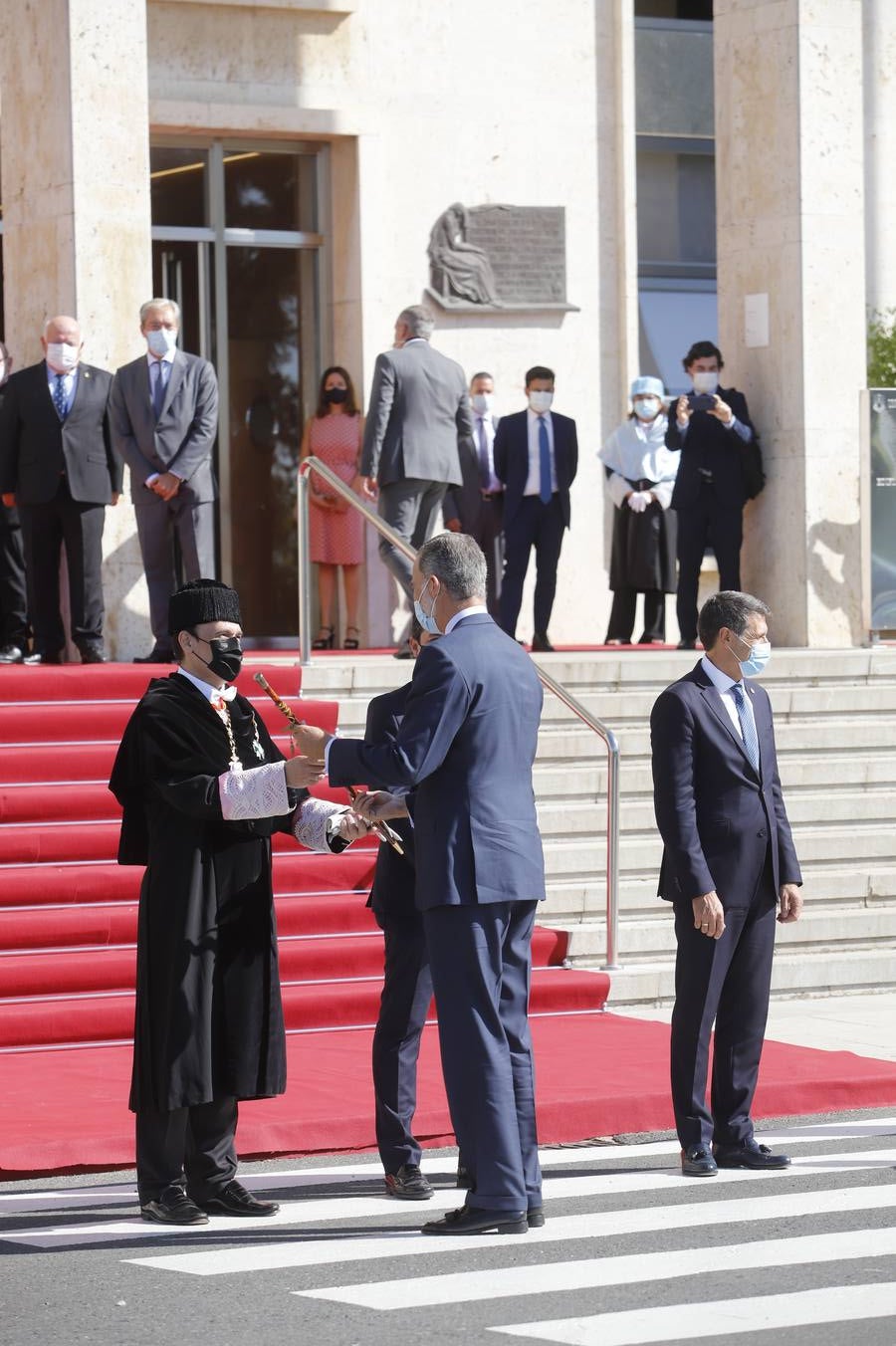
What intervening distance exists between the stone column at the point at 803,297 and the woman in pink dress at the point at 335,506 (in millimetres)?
2774

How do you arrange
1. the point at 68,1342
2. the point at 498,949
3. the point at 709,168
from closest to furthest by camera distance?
the point at 68,1342, the point at 498,949, the point at 709,168

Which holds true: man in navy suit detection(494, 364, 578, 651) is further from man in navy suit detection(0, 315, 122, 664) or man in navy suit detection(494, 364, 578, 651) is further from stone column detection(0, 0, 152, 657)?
man in navy suit detection(0, 315, 122, 664)

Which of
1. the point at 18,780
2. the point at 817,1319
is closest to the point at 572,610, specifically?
the point at 18,780

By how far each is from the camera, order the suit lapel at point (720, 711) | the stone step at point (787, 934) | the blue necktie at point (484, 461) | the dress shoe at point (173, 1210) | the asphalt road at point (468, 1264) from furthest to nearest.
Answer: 1. the blue necktie at point (484, 461)
2. the stone step at point (787, 934)
3. the suit lapel at point (720, 711)
4. the dress shoe at point (173, 1210)
5. the asphalt road at point (468, 1264)

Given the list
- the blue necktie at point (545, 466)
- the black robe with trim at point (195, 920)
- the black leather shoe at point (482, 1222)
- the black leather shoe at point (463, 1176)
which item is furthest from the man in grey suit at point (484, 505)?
the black leather shoe at point (482, 1222)

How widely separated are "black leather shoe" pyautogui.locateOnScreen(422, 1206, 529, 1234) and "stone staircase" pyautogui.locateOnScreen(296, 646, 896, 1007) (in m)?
4.72

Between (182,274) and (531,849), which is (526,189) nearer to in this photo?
(182,274)

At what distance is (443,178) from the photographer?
62.2 ft

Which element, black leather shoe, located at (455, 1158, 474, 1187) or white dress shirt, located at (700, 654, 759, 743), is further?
white dress shirt, located at (700, 654, 759, 743)

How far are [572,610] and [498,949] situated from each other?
11.9 meters

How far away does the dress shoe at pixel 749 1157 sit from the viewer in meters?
8.65

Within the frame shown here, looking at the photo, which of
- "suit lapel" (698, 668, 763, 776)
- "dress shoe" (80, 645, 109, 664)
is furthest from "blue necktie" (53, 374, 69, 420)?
"suit lapel" (698, 668, 763, 776)

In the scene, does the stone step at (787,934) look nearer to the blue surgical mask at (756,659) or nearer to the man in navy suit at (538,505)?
the man in navy suit at (538,505)

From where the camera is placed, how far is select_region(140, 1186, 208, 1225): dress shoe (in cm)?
763
